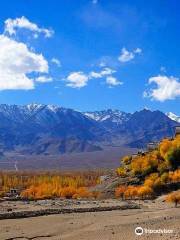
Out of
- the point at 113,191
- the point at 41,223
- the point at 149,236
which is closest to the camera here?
the point at 149,236

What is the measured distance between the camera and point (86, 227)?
5194 cm

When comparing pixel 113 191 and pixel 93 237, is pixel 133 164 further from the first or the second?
pixel 93 237

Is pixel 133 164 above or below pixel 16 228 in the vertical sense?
above

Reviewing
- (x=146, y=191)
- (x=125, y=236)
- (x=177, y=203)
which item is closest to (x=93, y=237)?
(x=125, y=236)

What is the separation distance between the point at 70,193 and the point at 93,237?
87.1 metres

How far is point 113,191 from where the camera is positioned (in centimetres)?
11219

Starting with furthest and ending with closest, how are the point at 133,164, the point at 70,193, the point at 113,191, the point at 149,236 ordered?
the point at 70,193 < the point at 133,164 < the point at 113,191 < the point at 149,236

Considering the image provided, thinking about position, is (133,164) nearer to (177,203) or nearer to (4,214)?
(177,203)

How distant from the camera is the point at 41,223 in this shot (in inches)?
2221

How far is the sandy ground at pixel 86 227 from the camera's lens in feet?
149

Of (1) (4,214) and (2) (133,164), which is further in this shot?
(2) (133,164)

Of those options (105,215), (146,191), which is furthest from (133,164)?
(105,215)

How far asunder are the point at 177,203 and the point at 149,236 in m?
41.4

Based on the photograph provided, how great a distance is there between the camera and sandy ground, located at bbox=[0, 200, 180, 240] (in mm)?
45375
